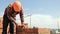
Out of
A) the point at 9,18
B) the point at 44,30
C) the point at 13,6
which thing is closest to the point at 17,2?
the point at 13,6

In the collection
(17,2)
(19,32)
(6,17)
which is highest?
(17,2)

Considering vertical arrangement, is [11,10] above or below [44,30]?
above

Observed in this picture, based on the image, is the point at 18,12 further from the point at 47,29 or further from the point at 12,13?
the point at 47,29

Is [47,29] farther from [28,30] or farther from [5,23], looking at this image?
[5,23]

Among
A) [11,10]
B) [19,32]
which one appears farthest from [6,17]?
[19,32]

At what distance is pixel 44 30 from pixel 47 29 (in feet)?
0.61

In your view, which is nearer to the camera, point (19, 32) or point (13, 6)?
point (13, 6)

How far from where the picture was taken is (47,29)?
10.9 m

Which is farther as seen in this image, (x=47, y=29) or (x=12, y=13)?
(x=47, y=29)

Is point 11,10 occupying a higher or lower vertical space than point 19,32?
higher

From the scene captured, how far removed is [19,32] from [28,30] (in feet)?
1.63

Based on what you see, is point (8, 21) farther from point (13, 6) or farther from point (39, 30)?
point (39, 30)

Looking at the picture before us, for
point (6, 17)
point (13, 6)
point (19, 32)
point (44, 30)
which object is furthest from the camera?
point (44, 30)

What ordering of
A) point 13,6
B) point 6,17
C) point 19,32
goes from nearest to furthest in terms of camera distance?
1. point 13,6
2. point 6,17
3. point 19,32
